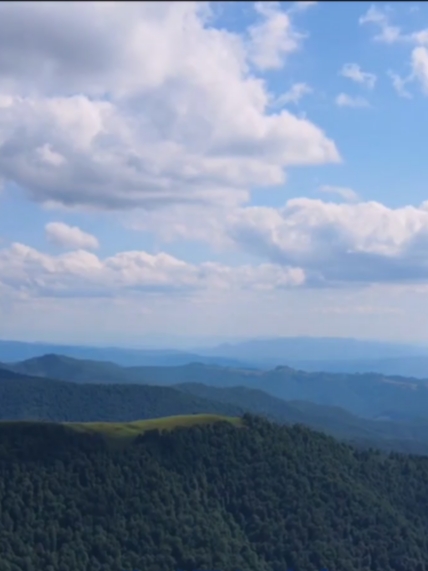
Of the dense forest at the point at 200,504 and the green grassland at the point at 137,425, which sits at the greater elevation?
the green grassland at the point at 137,425

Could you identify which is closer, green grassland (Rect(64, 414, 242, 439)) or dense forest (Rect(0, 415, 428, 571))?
dense forest (Rect(0, 415, 428, 571))

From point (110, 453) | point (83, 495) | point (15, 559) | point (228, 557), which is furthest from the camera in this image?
point (110, 453)

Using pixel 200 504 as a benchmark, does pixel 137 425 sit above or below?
above

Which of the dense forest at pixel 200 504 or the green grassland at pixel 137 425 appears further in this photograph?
the green grassland at pixel 137 425

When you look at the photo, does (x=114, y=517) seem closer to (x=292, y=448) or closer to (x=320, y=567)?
(x=320, y=567)

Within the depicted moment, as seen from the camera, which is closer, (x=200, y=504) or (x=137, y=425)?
(x=200, y=504)

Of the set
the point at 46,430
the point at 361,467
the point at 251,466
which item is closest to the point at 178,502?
the point at 251,466

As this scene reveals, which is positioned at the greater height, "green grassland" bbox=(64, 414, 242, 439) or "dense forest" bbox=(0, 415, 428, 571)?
"green grassland" bbox=(64, 414, 242, 439)

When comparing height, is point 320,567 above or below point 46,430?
below
